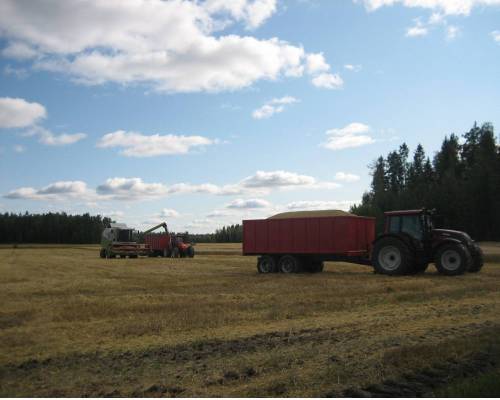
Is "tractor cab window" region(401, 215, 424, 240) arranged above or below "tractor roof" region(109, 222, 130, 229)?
below

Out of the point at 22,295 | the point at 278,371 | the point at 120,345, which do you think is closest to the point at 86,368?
the point at 120,345

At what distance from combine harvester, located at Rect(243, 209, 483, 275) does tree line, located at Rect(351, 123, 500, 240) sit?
35284 millimetres

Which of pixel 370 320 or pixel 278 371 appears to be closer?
pixel 278 371

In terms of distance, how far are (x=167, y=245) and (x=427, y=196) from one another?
4521 centimetres

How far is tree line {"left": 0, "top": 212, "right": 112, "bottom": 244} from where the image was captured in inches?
4459

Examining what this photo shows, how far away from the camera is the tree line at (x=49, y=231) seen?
372ft

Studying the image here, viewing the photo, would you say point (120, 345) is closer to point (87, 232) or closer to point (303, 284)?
point (303, 284)

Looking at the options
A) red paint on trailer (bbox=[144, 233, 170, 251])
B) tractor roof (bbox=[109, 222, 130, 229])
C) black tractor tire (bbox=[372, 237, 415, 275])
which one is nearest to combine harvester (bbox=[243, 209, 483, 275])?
black tractor tire (bbox=[372, 237, 415, 275])

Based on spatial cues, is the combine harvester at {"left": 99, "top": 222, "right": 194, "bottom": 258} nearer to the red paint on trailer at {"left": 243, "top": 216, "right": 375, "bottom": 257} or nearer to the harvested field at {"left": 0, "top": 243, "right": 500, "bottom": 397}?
the red paint on trailer at {"left": 243, "top": 216, "right": 375, "bottom": 257}

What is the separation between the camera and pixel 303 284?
1712cm

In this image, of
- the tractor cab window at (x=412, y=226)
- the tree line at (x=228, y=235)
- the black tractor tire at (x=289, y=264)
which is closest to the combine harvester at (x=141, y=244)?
the black tractor tire at (x=289, y=264)

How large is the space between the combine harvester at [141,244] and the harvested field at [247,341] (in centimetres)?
2569

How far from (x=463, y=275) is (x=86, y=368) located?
15.7m

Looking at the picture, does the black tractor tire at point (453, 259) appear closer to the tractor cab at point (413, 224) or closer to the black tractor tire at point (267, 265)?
the tractor cab at point (413, 224)
